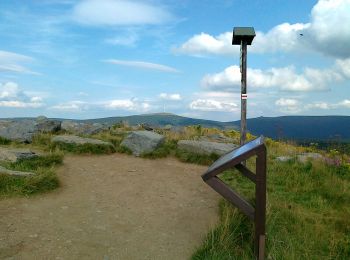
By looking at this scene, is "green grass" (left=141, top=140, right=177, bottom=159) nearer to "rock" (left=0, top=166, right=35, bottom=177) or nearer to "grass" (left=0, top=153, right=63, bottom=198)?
"grass" (left=0, top=153, right=63, bottom=198)

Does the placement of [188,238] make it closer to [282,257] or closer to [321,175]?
[282,257]

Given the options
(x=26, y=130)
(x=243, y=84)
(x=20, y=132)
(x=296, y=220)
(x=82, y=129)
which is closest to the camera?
(x=296, y=220)

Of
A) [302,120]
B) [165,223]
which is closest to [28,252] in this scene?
[165,223]

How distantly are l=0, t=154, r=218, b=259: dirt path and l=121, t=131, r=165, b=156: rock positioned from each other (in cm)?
150

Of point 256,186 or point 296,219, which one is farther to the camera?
point 296,219

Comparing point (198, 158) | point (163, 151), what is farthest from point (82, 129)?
point (198, 158)

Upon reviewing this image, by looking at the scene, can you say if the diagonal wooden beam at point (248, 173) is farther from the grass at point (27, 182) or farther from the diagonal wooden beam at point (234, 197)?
the grass at point (27, 182)

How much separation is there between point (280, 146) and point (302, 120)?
9783cm

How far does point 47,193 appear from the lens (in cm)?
717

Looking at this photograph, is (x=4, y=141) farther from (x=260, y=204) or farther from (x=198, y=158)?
(x=260, y=204)

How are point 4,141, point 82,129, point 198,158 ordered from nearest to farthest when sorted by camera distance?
1. point 198,158
2. point 4,141
3. point 82,129

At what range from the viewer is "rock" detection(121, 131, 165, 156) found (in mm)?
10714

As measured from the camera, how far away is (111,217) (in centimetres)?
641

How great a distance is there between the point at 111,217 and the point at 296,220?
9.38ft
